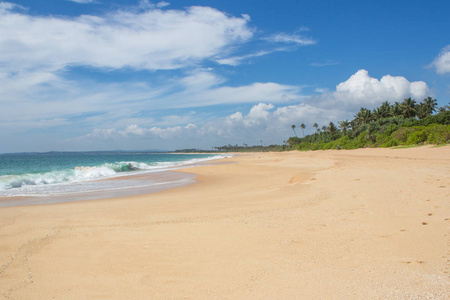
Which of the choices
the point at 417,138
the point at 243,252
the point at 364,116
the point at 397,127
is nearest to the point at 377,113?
the point at 364,116

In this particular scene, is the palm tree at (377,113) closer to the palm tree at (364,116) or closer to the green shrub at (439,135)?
the palm tree at (364,116)

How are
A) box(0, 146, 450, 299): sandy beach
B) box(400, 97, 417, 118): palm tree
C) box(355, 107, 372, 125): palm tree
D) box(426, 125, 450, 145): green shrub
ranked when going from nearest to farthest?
box(0, 146, 450, 299): sandy beach
box(426, 125, 450, 145): green shrub
box(400, 97, 417, 118): palm tree
box(355, 107, 372, 125): palm tree

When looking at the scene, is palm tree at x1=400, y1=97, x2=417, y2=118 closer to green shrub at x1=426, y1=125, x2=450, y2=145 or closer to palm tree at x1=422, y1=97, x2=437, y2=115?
palm tree at x1=422, y1=97, x2=437, y2=115

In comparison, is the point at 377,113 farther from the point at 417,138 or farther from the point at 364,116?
the point at 417,138

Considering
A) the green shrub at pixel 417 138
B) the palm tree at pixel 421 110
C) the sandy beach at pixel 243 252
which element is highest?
the palm tree at pixel 421 110

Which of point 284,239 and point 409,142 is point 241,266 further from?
point 409,142

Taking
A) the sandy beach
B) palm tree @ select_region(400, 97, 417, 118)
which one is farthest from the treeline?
the sandy beach

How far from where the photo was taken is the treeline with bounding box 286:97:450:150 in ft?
129

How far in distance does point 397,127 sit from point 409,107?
1982 cm

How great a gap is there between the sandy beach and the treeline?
35.1 meters

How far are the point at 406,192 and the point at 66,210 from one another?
12021 millimetres

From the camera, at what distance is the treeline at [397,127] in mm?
39281

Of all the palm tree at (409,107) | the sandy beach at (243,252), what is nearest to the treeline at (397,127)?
the palm tree at (409,107)

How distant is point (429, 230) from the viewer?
18.1 ft
